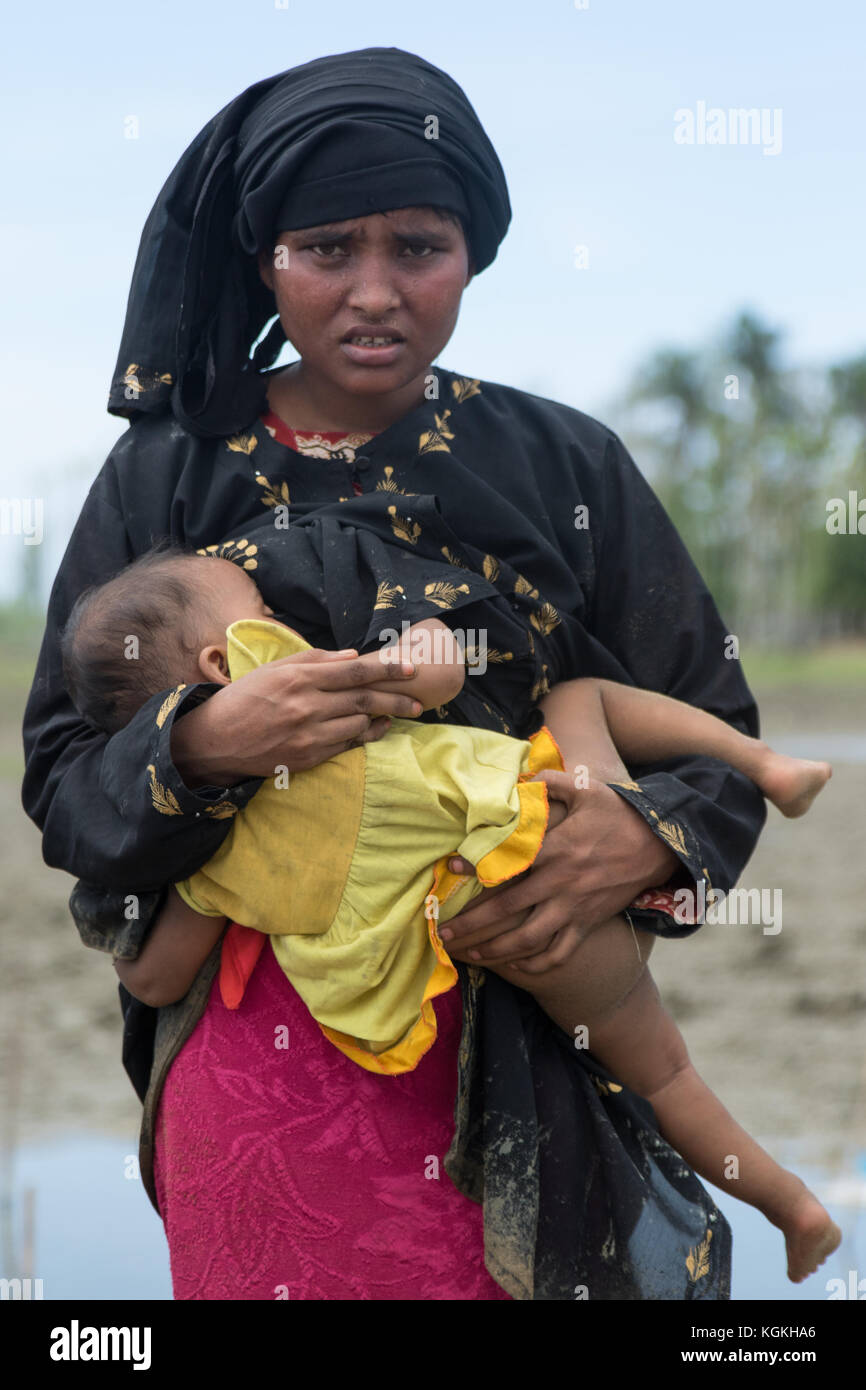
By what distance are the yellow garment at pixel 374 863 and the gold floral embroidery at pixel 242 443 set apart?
367 mm

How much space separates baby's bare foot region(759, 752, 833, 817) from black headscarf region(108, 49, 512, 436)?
2.82 ft

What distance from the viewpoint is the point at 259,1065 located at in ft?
6.39

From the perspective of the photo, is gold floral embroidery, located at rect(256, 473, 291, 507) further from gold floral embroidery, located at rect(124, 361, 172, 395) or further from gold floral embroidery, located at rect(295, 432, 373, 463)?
gold floral embroidery, located at rect(124, 361, 172, 395)

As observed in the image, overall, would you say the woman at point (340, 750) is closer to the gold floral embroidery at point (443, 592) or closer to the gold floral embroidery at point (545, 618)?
the gold floral embroidery at point (545, 618)

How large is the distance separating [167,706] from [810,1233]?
3.91 ft

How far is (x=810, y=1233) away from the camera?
208 centimetres

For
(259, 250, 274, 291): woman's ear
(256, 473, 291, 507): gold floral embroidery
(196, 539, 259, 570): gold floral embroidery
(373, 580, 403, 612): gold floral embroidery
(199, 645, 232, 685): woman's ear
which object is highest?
(259, 250, 274, 291): woman's ear

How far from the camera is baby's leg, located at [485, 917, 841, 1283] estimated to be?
1939 millimetres

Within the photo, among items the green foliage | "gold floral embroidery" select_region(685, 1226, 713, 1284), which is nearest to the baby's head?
"gold floral embroidery" select_region(685, 1226, 713, 1284)

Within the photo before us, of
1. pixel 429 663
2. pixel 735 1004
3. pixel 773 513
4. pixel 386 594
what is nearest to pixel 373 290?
pixel 386 594

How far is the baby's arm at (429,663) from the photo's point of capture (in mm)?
1795

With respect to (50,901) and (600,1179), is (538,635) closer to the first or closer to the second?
(600,1179)

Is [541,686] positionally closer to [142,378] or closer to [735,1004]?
[142,378]

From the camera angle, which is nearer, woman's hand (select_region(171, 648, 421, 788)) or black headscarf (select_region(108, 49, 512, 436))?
woman's hand (select_region(171, 648, 421, 788))
